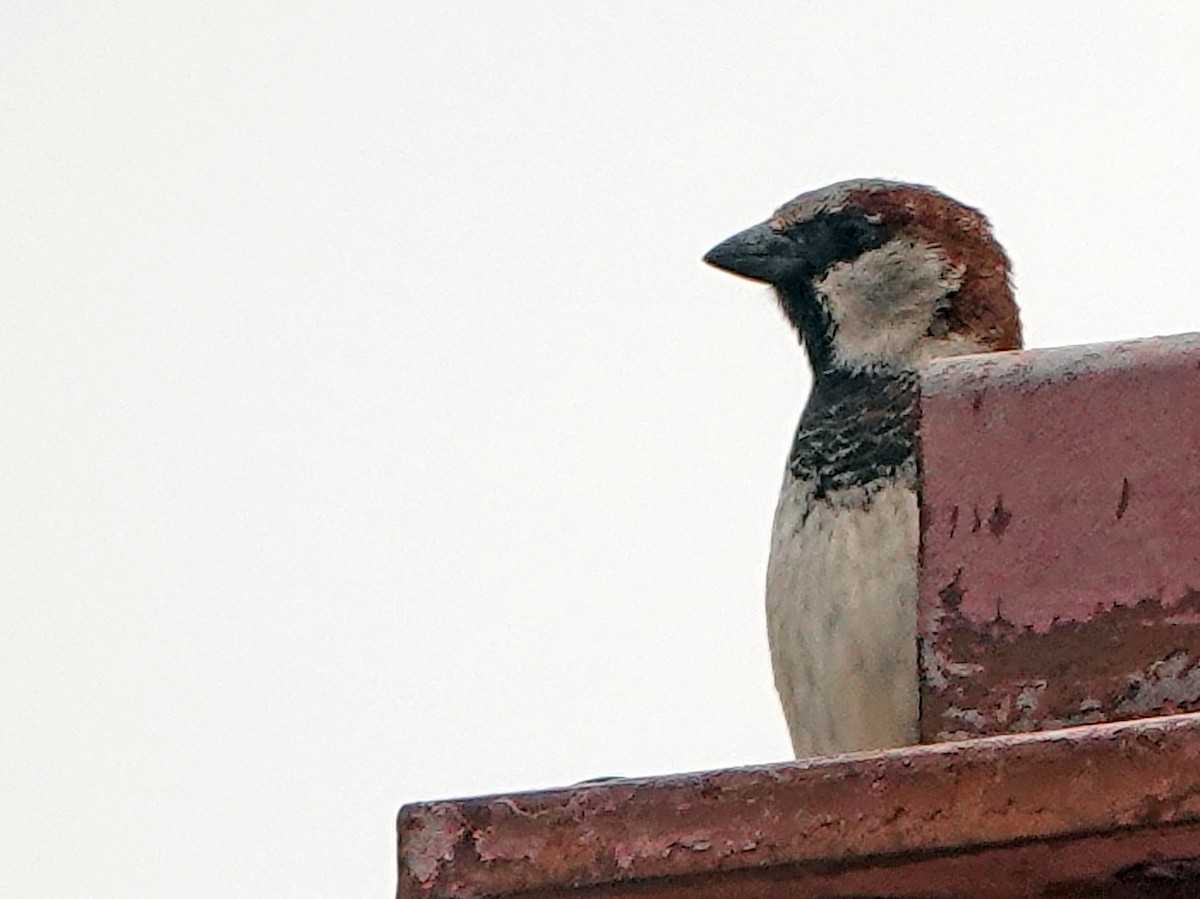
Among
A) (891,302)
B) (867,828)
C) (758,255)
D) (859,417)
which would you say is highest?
(758,255)

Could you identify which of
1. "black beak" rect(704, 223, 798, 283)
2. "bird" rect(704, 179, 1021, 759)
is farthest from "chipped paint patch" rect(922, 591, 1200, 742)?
"black beak" rect(704, 223, 798, 283)

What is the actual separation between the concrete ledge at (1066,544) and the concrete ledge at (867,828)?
467mm

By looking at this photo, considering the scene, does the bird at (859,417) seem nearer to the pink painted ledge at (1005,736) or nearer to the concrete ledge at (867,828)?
the pink painted ledge at (1005,736)

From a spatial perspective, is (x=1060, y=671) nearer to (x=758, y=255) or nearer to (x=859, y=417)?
(x=859, y=417)

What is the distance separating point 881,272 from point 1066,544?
301cm

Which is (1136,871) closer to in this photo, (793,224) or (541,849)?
(541,849)

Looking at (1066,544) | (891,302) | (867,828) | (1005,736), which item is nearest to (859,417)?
(891,302)

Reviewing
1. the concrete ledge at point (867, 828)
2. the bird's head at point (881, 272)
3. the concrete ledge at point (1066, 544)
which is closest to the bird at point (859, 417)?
the bird's head at point (881, 272)

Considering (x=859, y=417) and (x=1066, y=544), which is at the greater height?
(x=859, y=417)

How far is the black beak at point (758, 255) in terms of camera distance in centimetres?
557

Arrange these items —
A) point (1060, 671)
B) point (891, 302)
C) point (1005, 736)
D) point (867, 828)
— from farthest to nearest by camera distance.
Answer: point (891, 302) < point (1060, 671) < point (1005, 736) < point (867, 828)

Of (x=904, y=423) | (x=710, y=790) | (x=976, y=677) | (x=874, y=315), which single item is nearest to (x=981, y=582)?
(x=976, y=677)

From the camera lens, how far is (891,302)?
5324mm

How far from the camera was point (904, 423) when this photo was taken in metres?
4.79
